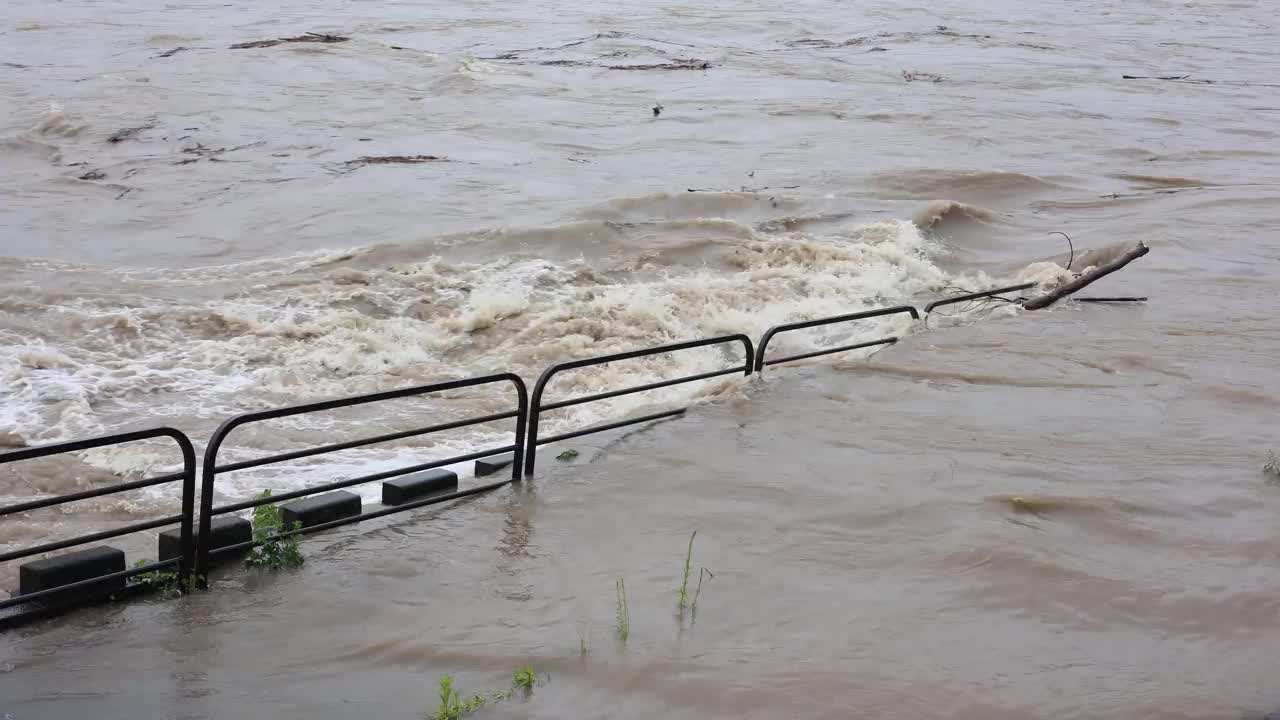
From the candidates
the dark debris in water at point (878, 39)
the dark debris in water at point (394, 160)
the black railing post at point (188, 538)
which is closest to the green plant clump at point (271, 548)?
the black railing post at point (188, 538)

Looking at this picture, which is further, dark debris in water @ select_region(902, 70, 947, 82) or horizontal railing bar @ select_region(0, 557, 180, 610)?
dark debris in water @ select_region(902, 70, 947, 82)

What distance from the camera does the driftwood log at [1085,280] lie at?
14.8 m

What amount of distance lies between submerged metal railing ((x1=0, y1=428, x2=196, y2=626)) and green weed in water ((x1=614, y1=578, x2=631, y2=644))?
2.37 m

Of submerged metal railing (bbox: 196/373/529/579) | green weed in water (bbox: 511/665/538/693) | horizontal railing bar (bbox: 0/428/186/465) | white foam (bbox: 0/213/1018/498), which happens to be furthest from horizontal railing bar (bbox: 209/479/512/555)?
white foam (bbox: 0/213/1018/498)

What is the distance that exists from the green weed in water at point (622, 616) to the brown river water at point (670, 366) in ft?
0.18

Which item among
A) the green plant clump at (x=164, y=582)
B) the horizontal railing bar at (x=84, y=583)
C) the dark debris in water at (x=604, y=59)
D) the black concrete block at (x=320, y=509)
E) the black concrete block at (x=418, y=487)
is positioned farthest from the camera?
the dark debris in water at (x=604, y=59)

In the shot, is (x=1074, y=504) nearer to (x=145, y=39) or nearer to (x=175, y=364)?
(x=175, y=364)

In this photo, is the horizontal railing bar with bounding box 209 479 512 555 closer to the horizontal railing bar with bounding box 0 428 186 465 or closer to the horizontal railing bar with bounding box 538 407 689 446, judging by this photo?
the horizontal railing bar with bounding box 538 407 689 446

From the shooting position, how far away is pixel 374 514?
7.66 meters

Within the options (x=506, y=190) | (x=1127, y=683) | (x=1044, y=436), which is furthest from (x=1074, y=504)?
(x=506, y=190)

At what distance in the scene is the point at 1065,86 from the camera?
35406 millimetres

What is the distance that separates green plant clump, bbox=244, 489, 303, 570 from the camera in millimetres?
7070

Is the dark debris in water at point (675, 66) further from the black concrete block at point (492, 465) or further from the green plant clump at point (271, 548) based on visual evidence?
the green plant clump at point (271, 548)

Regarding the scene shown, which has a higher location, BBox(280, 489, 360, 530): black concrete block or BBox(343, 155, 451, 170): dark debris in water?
BBox(343, 155, 451, 170): dark debris in water
